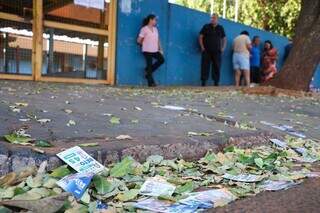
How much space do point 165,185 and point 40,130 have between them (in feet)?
4.00

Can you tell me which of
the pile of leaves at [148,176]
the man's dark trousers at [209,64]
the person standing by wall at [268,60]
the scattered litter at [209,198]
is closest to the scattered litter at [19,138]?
the pile of leaves at [148,176]

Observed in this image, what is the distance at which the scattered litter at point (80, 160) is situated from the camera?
3205 millimetres

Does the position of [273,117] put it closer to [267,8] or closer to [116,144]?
[116,144]

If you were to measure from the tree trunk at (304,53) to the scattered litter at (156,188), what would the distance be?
30.4 ft

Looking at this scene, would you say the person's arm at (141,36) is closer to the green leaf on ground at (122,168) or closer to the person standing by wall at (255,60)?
the person standing by wall at (255,60)

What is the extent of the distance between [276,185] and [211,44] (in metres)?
10.4

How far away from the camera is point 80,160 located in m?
3.28

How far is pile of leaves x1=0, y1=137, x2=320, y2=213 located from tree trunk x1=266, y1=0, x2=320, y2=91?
762cm

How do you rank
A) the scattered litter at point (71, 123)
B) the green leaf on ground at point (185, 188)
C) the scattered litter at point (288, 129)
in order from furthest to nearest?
the scattered litter at point (288, 129) < the scattered litter at point (71, 123) < the green leaf on ground at point (185, 188)

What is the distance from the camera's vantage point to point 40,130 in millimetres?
3879

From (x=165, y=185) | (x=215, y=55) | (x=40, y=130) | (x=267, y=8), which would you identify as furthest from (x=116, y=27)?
(x=267, y=8)

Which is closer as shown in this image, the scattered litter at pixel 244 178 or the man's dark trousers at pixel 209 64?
the scattered litter at pixel 244 178

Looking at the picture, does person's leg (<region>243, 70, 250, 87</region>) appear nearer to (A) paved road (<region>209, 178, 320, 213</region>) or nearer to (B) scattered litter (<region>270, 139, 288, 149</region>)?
(B) scattered litter (<region>270, 139, 288, 149</region>)

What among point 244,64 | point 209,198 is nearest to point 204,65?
point 244,64
